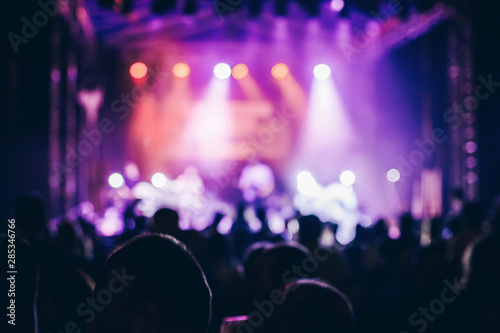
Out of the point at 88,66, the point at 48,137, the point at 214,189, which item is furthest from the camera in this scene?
the point at 214,189

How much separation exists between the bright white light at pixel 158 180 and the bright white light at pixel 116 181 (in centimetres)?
99

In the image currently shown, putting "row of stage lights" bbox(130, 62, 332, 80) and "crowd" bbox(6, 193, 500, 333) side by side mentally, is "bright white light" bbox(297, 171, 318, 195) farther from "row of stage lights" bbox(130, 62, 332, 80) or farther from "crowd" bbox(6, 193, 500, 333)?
"crowd" bbox(6, 193, 500, 333)

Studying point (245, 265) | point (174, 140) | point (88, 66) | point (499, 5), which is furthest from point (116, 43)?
point (245, 265)

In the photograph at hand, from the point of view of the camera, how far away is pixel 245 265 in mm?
2926

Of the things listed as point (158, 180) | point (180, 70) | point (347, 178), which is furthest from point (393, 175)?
point (180, 70)

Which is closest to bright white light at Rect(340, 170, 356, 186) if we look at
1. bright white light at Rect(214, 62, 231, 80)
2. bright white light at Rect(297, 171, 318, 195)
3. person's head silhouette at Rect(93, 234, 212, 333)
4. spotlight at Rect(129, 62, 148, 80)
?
bright white light at Rect(297, 171, 318, 195)

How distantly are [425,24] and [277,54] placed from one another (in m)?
5.44

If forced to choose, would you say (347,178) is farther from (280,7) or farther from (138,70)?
(280,7)

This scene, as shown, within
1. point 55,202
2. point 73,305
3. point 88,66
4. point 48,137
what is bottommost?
point 73,305

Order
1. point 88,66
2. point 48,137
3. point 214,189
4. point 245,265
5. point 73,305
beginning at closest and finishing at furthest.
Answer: point 73,305
point 245,265
point 48,137
point 88,66
point 214,189

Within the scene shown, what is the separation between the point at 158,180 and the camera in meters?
14.5

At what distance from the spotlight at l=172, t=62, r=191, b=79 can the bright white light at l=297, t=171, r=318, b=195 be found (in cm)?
453

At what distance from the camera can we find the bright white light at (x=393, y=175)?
1406 cm

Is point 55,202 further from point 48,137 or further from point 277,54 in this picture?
point 277,54
